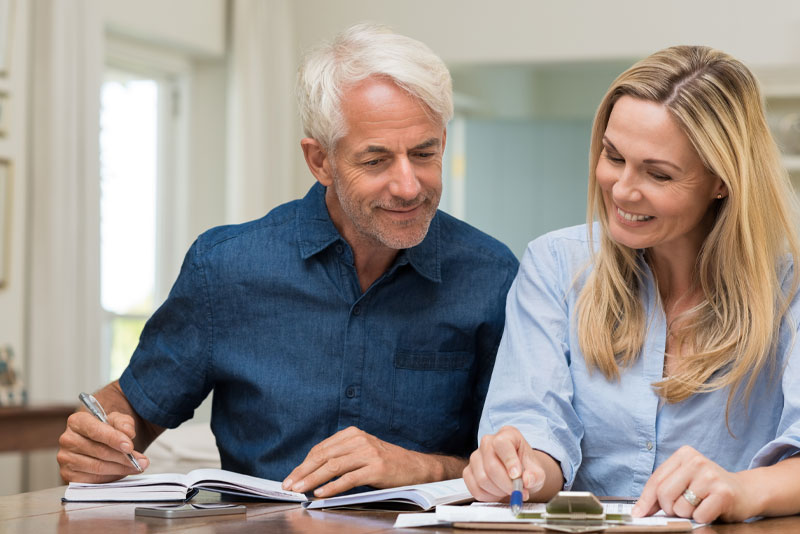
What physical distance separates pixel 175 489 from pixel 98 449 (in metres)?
0.18

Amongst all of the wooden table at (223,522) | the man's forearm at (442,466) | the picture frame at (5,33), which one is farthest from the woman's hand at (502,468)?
the picture frame at (5,33)

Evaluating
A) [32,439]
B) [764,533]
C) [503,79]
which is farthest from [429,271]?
[503,79]

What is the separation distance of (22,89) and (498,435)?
322 cm

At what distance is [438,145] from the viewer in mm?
1820

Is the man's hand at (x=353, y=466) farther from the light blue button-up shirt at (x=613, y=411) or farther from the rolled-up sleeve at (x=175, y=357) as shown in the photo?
the rolled-up sleeve at (x=175, y=357)

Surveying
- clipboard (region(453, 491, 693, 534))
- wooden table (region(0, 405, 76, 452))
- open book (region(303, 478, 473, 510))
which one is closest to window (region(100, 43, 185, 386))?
wooden table (region(0, 405, 76, 452))

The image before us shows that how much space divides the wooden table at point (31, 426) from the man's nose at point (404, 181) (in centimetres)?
210

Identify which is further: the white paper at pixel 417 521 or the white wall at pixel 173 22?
the white wall at pixel 173 22

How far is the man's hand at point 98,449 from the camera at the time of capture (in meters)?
1.61

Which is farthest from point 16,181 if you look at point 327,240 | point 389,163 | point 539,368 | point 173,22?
point 539,368

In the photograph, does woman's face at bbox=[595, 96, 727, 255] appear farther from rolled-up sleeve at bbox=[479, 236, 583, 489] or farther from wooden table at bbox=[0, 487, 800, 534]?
wooden table at bbox=[0, 487, 800, 534]

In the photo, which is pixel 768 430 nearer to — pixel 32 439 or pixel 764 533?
pixel 764 533

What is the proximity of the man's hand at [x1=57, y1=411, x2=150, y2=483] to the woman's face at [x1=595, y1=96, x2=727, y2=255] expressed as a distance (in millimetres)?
813

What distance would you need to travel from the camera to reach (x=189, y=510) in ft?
4.66
